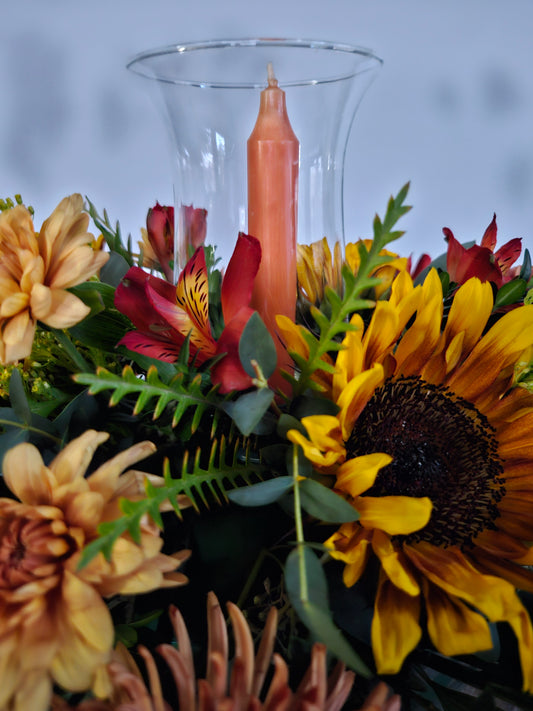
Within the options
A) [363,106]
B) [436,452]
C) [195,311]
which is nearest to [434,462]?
[436,452]

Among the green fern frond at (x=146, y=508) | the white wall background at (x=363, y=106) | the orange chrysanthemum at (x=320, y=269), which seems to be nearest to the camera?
the green fern frond at (x=146, y=508)

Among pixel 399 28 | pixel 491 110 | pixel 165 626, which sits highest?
pixel 399 28

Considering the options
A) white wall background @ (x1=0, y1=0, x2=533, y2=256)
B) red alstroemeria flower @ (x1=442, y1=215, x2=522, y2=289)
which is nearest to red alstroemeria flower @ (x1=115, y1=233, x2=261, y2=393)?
red alstroemeria flower @ (x1=442, y1=215, x2=522, y2=289)

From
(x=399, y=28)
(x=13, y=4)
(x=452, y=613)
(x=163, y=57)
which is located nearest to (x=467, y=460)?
(x=452, y=613)

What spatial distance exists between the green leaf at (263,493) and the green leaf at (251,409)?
0.02 m

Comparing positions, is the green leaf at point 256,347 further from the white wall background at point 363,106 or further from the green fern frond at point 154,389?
the white wall background at point 363,106

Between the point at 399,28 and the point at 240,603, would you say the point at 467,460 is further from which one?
the point at 399,28

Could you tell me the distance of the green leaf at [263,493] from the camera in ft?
0.68

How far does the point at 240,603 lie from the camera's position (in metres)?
0.23

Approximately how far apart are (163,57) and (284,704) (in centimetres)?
22

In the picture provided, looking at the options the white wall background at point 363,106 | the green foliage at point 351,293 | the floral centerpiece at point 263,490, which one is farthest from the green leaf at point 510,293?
the white wall background at point 363,106

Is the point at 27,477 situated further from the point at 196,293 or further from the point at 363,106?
the point at 363,106

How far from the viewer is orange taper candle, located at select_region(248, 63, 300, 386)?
0.25m

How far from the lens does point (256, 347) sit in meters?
0.21
